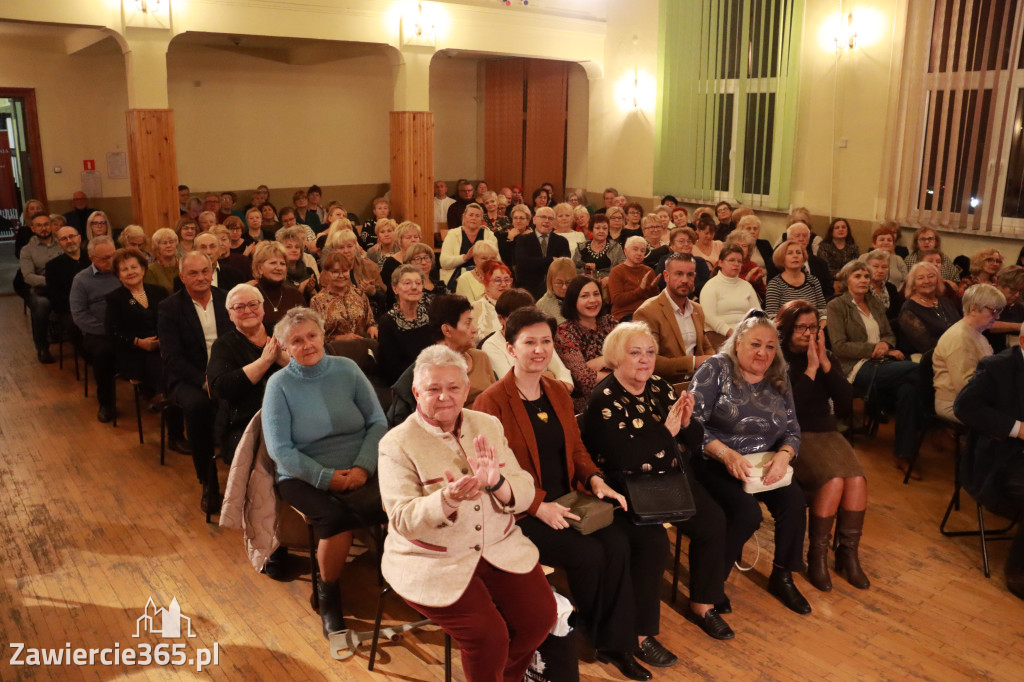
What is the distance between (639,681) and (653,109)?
29.5ft

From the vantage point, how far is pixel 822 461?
383cm

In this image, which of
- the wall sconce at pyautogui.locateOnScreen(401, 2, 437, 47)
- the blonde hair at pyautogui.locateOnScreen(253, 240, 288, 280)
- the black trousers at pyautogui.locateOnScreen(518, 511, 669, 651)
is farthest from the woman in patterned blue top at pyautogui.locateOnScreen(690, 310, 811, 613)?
the wall sconce at pyautogui.locateOnScreen(401, 2, 437, 47)

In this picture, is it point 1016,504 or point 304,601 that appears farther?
point 1016,504

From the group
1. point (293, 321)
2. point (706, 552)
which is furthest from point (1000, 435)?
point (293, 321)

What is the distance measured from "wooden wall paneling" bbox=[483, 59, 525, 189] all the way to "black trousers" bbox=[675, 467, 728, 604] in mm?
10029

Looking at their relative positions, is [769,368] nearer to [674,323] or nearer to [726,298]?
[674,323]

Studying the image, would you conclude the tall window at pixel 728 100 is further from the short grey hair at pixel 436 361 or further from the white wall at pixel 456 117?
the short grey hair at pixel 436 361

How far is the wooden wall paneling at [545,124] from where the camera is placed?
12.3m

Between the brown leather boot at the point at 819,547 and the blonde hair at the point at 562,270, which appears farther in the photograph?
the blonde hair at the point at 562,270

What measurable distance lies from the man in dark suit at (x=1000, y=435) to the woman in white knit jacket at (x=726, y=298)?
1.69 m

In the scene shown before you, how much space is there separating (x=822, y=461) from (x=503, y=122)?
398 inches

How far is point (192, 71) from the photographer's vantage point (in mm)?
11047

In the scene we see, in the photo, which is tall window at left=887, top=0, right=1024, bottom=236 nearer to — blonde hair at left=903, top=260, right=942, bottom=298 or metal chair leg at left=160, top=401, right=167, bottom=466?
blonde hair at left=903, top=260, right=942, bottom=298

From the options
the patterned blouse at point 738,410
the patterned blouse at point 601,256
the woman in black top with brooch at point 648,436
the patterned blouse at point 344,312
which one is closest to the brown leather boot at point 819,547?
the patterned blouse at point 738,410
